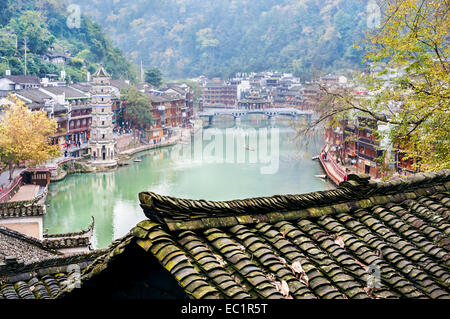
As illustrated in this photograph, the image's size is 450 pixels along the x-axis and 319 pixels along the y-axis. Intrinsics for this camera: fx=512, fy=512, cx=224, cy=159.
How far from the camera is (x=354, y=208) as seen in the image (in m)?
3.06

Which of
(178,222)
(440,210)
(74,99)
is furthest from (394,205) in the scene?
(74,99)

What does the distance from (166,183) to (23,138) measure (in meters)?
6.35

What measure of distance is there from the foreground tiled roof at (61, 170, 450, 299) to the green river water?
447 inches

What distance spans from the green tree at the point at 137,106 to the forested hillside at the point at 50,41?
7.32 m

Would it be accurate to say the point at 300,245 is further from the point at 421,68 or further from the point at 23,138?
the point at 23,138

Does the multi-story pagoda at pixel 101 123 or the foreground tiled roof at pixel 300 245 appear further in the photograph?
the multi-story pagoda at pixel 101 123

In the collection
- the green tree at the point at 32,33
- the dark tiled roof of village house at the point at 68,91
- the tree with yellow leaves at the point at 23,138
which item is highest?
the green tree at the point at 32,33

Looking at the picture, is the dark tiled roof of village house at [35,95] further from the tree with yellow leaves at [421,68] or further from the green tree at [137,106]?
the tree with yellow leaves at [421,68]

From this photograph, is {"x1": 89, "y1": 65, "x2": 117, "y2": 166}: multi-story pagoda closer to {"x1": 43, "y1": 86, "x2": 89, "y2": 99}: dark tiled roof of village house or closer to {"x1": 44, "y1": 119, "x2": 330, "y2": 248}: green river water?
{"x1": 44, "y1": 119, "x2": 330, "y2": 248}: green river water

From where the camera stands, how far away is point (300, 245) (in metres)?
2.60

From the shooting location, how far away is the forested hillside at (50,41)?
3612cm

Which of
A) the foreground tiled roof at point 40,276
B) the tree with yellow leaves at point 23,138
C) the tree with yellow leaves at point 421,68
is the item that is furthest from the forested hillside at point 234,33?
the foreground tiled roof at point 40,276

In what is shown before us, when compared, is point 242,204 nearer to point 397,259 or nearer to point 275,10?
point 397,259

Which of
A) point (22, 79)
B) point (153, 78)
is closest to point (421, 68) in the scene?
point (22, 79)
